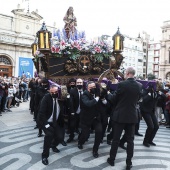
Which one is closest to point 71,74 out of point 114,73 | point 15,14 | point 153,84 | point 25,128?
point 114,73

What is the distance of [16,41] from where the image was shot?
88.5ft

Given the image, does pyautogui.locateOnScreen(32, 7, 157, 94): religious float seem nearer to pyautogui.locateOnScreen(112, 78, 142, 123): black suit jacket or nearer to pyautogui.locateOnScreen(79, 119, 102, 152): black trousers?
pyautogui.locateOnScreen(79, 119, 102, 152): black trousers

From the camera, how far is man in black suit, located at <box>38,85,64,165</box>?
438 centimetres

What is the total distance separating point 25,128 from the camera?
752 centimetres

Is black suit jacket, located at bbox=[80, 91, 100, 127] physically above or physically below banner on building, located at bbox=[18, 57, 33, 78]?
below

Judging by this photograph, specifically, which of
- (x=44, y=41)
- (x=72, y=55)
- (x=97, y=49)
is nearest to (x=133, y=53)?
(x=97, y=49)

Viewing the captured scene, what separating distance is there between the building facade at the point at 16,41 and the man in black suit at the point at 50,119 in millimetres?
23129

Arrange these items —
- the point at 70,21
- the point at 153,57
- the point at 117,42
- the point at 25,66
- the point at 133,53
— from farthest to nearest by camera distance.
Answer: the point at 153,57 < the point at 133,53 < the point at 25,66 < the point at 70,21 < the point at 117,42

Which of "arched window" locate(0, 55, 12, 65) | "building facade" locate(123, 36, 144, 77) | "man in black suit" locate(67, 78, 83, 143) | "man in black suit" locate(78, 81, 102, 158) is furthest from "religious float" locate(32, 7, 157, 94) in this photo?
"building facade" locate(123, 36, 144, 77)

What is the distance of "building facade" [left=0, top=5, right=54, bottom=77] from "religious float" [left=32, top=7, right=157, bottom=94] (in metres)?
18.9

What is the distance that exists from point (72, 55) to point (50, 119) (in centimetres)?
417

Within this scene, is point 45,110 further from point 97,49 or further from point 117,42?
point 117,42

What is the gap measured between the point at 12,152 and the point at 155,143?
3.75 meters

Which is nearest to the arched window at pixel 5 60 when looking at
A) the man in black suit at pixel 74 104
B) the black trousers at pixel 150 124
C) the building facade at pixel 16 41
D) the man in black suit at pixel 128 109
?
the building facade at pixel 16 41
